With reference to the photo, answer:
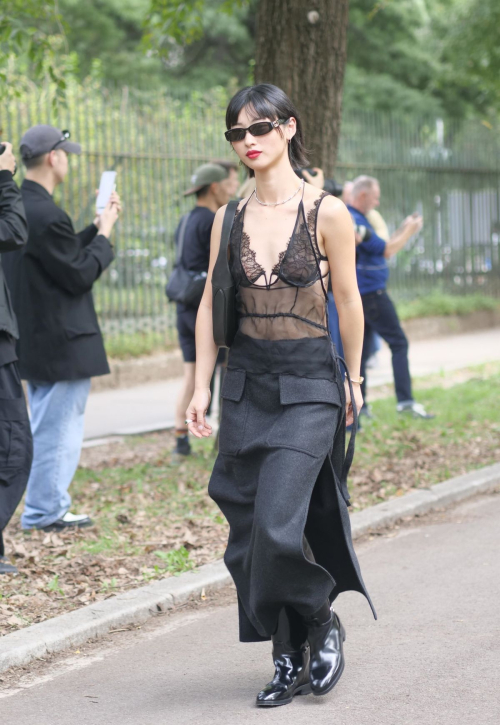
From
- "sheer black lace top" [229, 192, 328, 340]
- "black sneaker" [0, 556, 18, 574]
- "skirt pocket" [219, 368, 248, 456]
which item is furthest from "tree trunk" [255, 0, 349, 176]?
"skirt pocket" [219, 368, 248, 456]

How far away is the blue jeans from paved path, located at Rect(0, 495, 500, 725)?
1.46 meters

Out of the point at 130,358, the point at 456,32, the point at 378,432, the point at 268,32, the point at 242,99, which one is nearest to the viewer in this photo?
the point at 242,99

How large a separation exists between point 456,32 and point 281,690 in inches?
750

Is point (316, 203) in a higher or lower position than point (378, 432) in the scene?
higher

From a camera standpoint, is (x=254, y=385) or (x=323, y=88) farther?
(x=323, y=88)

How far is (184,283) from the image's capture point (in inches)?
292

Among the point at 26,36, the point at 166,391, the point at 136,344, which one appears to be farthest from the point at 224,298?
the point at 136,344

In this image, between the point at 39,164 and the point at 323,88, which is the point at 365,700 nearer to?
the point at 39,164

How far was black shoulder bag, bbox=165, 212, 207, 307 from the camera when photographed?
7.27m

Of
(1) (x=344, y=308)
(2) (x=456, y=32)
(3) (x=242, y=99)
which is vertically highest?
(2) (x=456, y=32)

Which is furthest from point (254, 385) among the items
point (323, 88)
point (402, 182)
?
point (402, 182)

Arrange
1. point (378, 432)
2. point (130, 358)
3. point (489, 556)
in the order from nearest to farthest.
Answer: point (489, 556)
point (378, 432)
point (130, 358)

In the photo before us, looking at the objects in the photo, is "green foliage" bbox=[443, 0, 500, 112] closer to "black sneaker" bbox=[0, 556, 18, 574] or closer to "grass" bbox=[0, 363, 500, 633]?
"grass" bbox=[0, 363, 500, 633]

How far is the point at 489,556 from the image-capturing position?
5.36 meters
